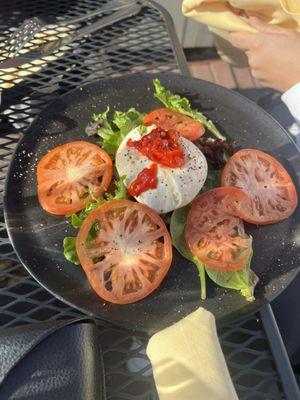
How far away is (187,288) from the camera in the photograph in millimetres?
1320

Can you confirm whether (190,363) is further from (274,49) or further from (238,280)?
(274,49)

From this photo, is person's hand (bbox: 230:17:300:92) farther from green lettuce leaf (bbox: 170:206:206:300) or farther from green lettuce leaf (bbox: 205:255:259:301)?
green lettuce leaf (bbox: 205:255:259:301)

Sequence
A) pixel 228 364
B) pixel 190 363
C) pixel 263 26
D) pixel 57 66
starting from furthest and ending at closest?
pixel 263 26, pixel 57 66, pixel 228 364, pixel 190 363

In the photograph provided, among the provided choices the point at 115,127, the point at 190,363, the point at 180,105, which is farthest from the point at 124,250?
the point at 180,105

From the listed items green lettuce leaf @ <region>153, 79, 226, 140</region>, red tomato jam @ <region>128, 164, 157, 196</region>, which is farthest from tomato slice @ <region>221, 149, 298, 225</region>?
red tomato jam @ <region>128, 164, 157, 196</region>

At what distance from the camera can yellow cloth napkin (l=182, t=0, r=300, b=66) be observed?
176cm

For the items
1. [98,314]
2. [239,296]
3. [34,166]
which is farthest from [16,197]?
[239,296]

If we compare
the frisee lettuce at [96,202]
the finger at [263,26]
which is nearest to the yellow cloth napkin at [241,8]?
the finger at [263,26]

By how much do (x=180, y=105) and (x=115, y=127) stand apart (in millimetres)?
271

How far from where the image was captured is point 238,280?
1.31 meters

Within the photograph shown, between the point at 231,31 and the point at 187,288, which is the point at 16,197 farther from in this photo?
the point at 231,31

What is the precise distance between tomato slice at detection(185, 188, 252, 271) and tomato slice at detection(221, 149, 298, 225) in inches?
2.9

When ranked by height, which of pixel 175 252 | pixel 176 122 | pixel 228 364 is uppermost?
pixel 176 122

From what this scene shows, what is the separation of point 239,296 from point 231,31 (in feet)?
4.12
